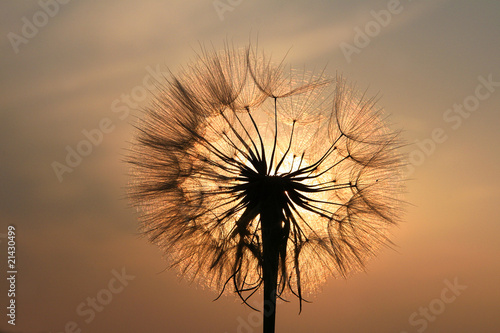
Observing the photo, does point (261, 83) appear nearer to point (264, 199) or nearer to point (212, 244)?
point (264, 199)

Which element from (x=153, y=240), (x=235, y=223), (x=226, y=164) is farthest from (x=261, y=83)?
(x=153, y=240)

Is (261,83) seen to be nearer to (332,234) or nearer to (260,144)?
(260,144)

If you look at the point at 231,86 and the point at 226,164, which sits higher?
the point at 231,86

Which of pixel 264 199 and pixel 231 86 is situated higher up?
pixel 231 86

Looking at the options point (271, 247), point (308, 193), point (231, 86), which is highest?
point (231, 86)

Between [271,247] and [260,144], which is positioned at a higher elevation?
[260,144]

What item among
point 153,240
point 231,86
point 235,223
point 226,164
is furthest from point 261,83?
point 153,240

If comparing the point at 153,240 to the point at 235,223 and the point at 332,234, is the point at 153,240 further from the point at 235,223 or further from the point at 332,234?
the point at 332,234

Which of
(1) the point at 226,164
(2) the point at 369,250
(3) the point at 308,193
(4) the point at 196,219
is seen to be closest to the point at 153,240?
(4) the point at 196,219
